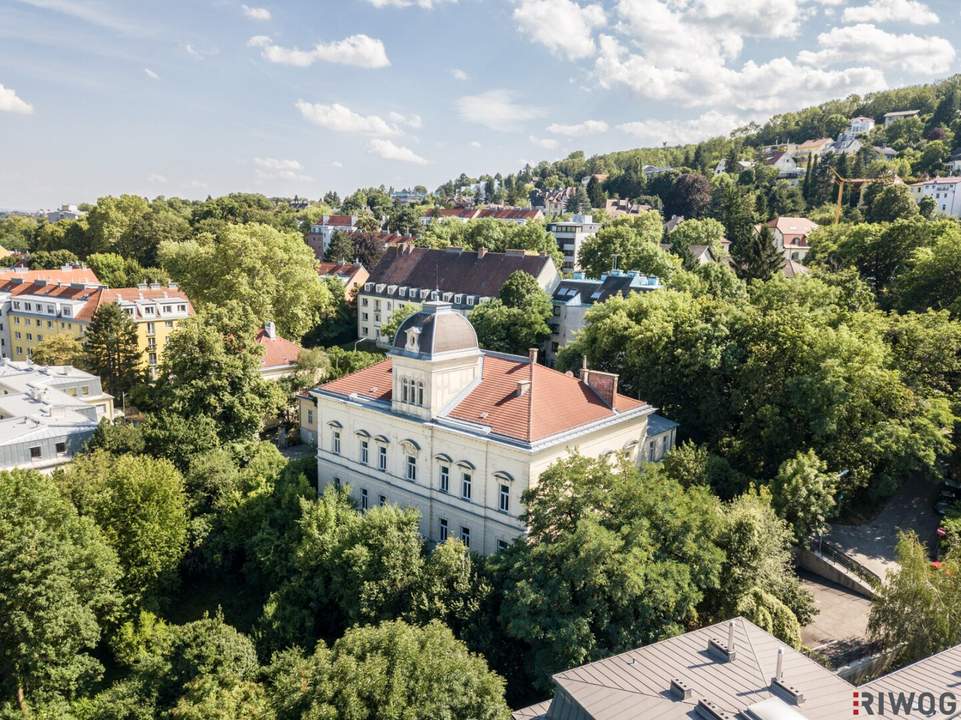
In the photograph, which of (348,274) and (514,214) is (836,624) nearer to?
(348,274)

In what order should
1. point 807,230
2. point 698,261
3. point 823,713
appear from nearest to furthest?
point 823,713
point 698,261
point 807,230

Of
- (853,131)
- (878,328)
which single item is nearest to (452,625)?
(878,328)

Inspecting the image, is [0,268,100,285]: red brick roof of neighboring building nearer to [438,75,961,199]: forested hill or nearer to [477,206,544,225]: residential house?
[477,206,544,225]: residential house

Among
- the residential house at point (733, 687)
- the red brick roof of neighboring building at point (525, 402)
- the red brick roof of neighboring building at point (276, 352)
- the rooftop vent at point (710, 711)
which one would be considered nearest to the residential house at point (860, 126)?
the red brick roof of neighboring building at point (276, 352)

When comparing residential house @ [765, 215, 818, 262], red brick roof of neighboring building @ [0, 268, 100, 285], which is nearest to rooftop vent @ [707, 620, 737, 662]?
red brick roof of neighboring building @ [0, 268, 100, 285]

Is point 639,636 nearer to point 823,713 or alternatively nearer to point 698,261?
point 823,713

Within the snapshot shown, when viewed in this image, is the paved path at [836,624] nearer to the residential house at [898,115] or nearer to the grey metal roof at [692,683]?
the grey metal roof at [692,683]

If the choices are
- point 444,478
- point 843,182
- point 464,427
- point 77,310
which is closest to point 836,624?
point 464,427
